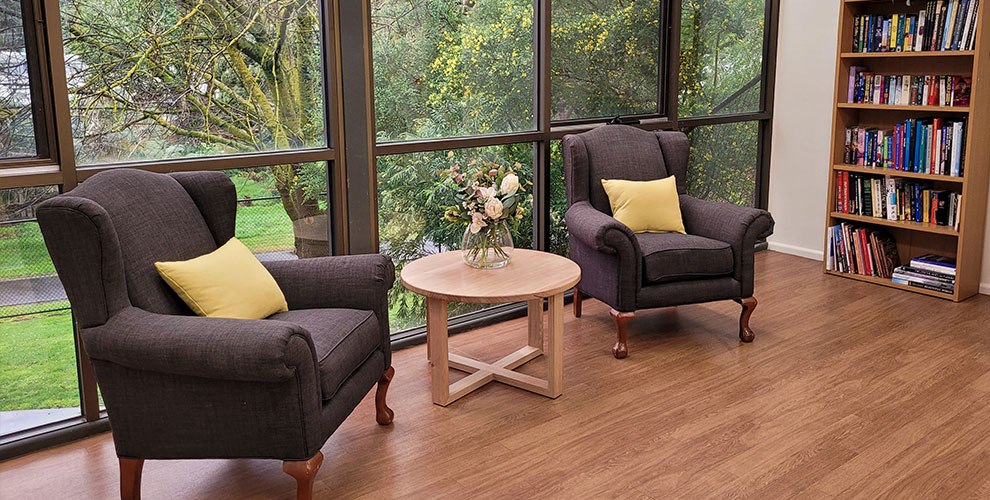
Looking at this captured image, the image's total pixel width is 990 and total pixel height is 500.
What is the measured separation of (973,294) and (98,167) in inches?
174

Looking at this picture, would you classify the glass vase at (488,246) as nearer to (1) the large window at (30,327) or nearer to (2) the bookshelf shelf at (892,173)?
(1) the large window at (30,327)

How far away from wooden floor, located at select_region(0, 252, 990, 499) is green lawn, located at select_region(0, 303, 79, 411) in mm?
207

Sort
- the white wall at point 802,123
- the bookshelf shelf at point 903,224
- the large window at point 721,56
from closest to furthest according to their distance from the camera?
the bookshelf shelf at point 903,224 → the large window at point 721,56 → the white wall at point 802,123

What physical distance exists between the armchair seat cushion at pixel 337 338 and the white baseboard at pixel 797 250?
3.52 metres

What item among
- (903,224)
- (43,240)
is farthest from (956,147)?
(43,240)

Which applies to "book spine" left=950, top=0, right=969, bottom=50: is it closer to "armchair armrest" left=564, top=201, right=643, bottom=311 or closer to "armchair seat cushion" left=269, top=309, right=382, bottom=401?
"armchair armrest" left=564, top=201, right=643, bottom=311

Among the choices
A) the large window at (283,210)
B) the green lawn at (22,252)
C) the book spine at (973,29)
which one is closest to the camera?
the green lawn at (22,252)

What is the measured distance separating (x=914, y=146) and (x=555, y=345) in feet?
8.69

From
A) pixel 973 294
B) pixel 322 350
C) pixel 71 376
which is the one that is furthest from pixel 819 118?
pixel 71 376

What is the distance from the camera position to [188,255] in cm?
279

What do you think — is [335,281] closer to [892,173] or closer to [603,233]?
[603,233]

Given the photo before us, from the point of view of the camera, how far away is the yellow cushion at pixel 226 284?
102 inches

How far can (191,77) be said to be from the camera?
3145 millimetres

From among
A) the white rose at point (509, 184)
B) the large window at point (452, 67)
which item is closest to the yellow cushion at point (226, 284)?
the white rose at point (509, 184)
